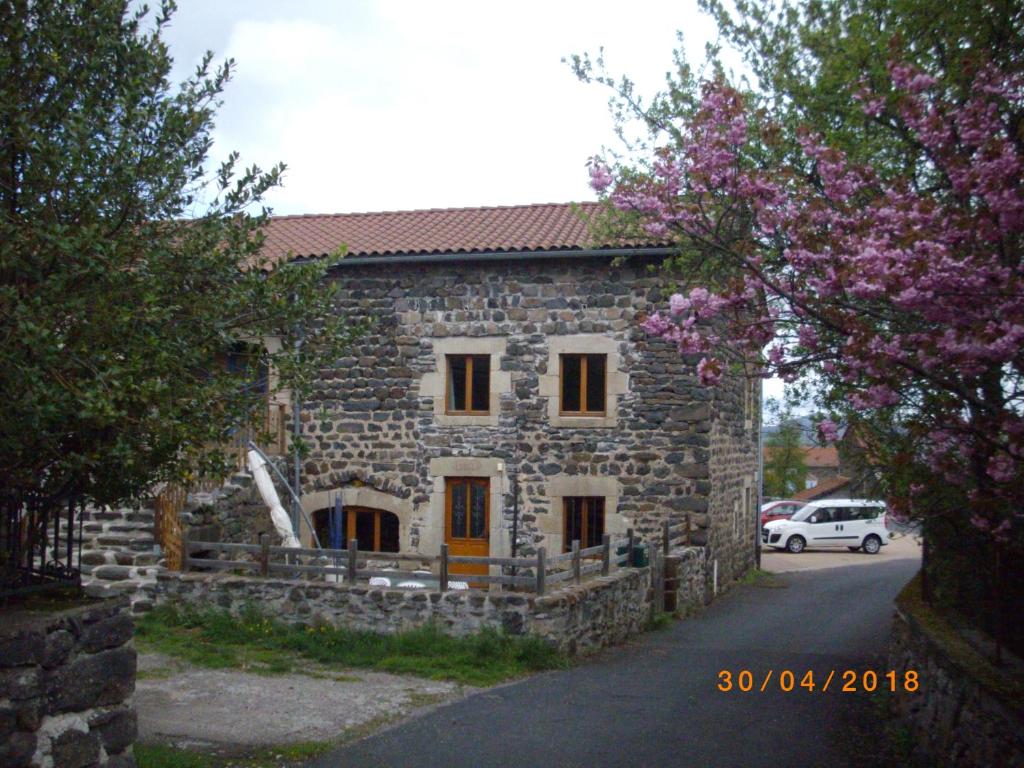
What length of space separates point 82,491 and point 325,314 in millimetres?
1941

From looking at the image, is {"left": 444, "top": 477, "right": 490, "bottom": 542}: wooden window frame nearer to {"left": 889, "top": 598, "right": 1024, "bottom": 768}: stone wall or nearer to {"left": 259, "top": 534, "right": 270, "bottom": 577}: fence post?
{"left": 259, "top": 534, "right": 270, "bottom": 577}: fence post

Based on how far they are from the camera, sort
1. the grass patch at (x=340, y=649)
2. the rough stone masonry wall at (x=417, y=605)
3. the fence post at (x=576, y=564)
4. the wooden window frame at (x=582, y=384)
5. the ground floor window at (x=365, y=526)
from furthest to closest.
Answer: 1. the ground floor window at (x=365, y=526)
2. the wooden window frame at (x=582, y=384)
3. the fence post at (x=576, y=564)
4. the rough stone masonry wall at (x=417, y=605)
5. the grass patch at (x=340, y=649)

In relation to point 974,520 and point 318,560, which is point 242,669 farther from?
point 974,520

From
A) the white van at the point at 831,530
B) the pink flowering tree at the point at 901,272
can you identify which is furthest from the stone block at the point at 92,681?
the white van at the point at 831,530

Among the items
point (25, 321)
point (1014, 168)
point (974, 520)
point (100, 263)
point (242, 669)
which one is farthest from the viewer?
point (242, 669)

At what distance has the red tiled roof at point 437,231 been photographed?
15.7 m

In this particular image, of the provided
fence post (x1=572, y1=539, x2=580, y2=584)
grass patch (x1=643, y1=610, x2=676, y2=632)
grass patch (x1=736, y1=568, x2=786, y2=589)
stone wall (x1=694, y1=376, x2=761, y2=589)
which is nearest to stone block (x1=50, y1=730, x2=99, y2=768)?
fence post (x1=572, y1=539, x2=580, y2=584)

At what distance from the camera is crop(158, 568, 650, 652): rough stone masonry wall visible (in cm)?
1061

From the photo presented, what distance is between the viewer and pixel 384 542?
1636 cm

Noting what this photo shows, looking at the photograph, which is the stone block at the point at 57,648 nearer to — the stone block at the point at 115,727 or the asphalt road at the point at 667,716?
the stone block at the point at 115,727

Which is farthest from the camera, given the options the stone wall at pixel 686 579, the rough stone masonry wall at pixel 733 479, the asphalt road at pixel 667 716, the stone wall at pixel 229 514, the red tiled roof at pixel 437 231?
the rough stone masonry wall at pixel 733 479

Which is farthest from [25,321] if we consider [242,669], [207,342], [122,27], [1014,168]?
[242,669]

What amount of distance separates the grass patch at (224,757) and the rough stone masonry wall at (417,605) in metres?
3.58
